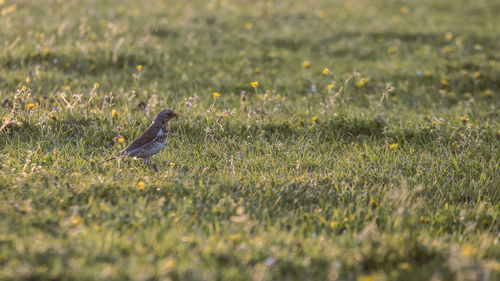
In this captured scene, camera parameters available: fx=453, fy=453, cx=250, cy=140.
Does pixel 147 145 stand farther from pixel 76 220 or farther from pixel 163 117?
pixel 76 220

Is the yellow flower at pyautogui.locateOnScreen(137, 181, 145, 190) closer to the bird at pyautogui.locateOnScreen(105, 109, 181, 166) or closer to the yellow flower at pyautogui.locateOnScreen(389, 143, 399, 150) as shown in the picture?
the bird at pyautogui.locateOnScreen(105, 109, 181, 166)

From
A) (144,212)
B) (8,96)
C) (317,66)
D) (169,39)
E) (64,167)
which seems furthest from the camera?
(169,39)

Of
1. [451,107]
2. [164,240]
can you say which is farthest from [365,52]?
[164,240]

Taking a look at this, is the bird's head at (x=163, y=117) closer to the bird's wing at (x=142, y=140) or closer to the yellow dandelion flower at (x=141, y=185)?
the bird's wing at (x=142, y=140)

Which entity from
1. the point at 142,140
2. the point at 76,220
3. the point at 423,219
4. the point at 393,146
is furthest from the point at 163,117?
the point at 423,219

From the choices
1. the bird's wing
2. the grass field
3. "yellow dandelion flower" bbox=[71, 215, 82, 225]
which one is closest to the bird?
the bird's wing

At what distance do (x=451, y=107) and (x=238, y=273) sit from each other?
604 centimetres

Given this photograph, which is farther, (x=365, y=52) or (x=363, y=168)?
(x=365, y=52)

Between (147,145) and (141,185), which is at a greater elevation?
(147,145)

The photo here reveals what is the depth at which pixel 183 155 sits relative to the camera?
5.55 metres

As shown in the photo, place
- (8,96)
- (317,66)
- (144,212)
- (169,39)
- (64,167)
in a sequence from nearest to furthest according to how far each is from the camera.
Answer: (144,212) < (64,167) < (8,96) < (317,66) < (169,39)

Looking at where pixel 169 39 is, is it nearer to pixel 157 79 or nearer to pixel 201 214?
pixel 157 79

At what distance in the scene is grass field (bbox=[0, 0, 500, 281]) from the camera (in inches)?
136

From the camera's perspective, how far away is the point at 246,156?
5.66 metres
